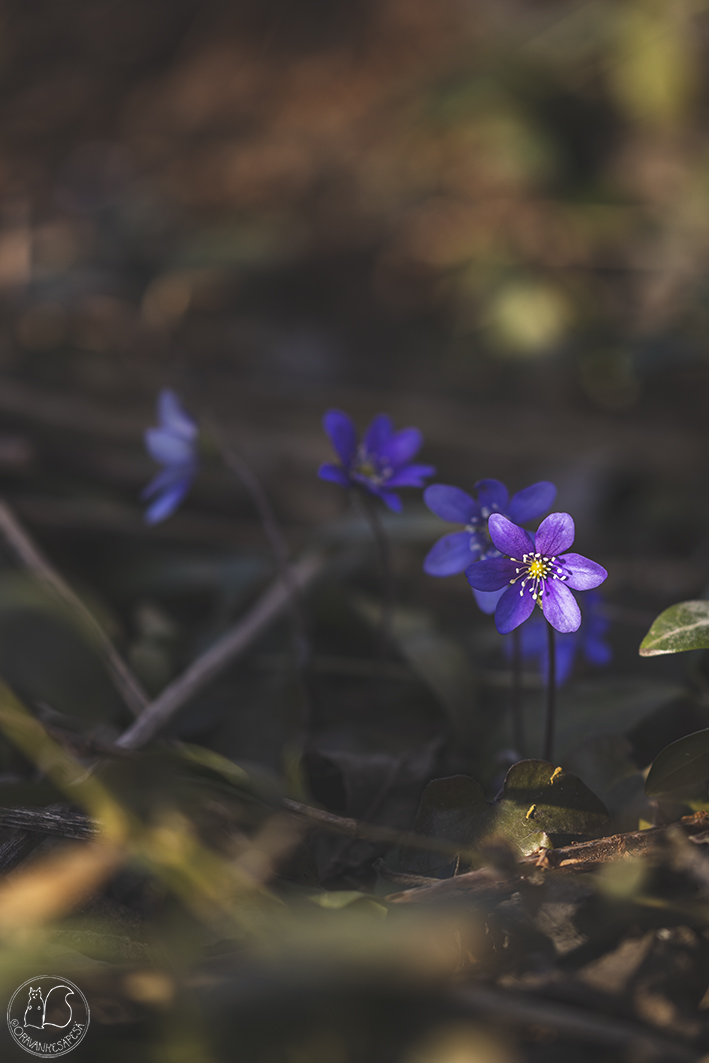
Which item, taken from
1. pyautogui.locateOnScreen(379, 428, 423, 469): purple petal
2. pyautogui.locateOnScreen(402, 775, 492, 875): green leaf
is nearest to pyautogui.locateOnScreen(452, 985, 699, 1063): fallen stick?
pyautogui.locateOnScreen(402, 775, 492, 875): green leaf

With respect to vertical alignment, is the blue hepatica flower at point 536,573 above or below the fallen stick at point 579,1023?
above

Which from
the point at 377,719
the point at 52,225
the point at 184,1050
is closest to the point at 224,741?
the point at 377,719

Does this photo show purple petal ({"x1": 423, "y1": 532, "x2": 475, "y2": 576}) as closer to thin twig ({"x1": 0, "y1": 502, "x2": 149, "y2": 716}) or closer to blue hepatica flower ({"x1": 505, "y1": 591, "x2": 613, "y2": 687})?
blue hepatica flower ({"x1": 505, "y1": 591, "x2": 613, "y2": 687})

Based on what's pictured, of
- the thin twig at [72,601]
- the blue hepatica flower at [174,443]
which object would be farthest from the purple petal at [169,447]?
the thin twig at [72,601]

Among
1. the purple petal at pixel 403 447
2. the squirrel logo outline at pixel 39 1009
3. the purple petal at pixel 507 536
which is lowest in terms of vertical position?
the squirrel logo outline at pixel 39 1009

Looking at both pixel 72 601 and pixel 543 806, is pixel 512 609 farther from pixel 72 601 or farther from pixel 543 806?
pixel 72 601

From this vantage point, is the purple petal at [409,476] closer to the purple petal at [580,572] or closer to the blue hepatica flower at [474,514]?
the blue hepatica flower at [474,514]

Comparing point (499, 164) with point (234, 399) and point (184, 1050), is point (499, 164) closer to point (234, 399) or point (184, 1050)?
point (234, 399)
